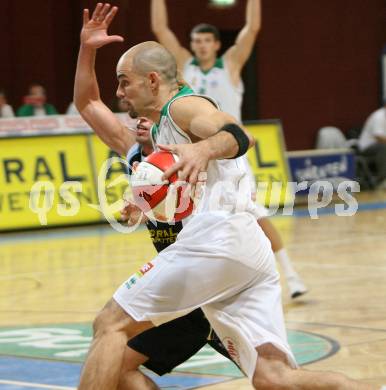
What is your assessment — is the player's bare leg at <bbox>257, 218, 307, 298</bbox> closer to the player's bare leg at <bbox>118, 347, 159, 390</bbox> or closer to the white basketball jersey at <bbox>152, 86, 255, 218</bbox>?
the player's bare leg at <bbox>118, 347, 159, 390</bbox>

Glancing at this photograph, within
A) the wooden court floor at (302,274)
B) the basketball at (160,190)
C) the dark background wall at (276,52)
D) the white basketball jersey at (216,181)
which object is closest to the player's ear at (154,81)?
the white basketball jersey at (216,181)

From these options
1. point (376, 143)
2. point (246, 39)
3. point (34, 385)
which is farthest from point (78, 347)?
point (376, 143)

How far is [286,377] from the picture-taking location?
4.53 m

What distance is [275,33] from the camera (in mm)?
23703

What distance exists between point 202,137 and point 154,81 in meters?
0.50

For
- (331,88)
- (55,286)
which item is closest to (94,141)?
(55,286)

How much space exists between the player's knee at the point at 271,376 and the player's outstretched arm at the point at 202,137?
883mm

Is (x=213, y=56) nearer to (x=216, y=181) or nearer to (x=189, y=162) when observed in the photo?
(x=216, y=181)

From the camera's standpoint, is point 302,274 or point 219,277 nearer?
point 219,277

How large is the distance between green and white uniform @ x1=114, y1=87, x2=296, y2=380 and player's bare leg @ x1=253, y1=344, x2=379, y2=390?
0.11 ft

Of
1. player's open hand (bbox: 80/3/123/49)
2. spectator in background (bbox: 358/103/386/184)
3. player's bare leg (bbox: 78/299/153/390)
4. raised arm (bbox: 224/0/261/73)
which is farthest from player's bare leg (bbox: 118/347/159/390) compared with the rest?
spectator in background (bbox: 358/103/386/184)

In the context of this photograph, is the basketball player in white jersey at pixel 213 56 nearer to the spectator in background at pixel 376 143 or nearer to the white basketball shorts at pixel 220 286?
the white basketball shorts at pixel 220 286

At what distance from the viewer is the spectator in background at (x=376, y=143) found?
1955cm

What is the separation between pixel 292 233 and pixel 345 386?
9.42 meters
